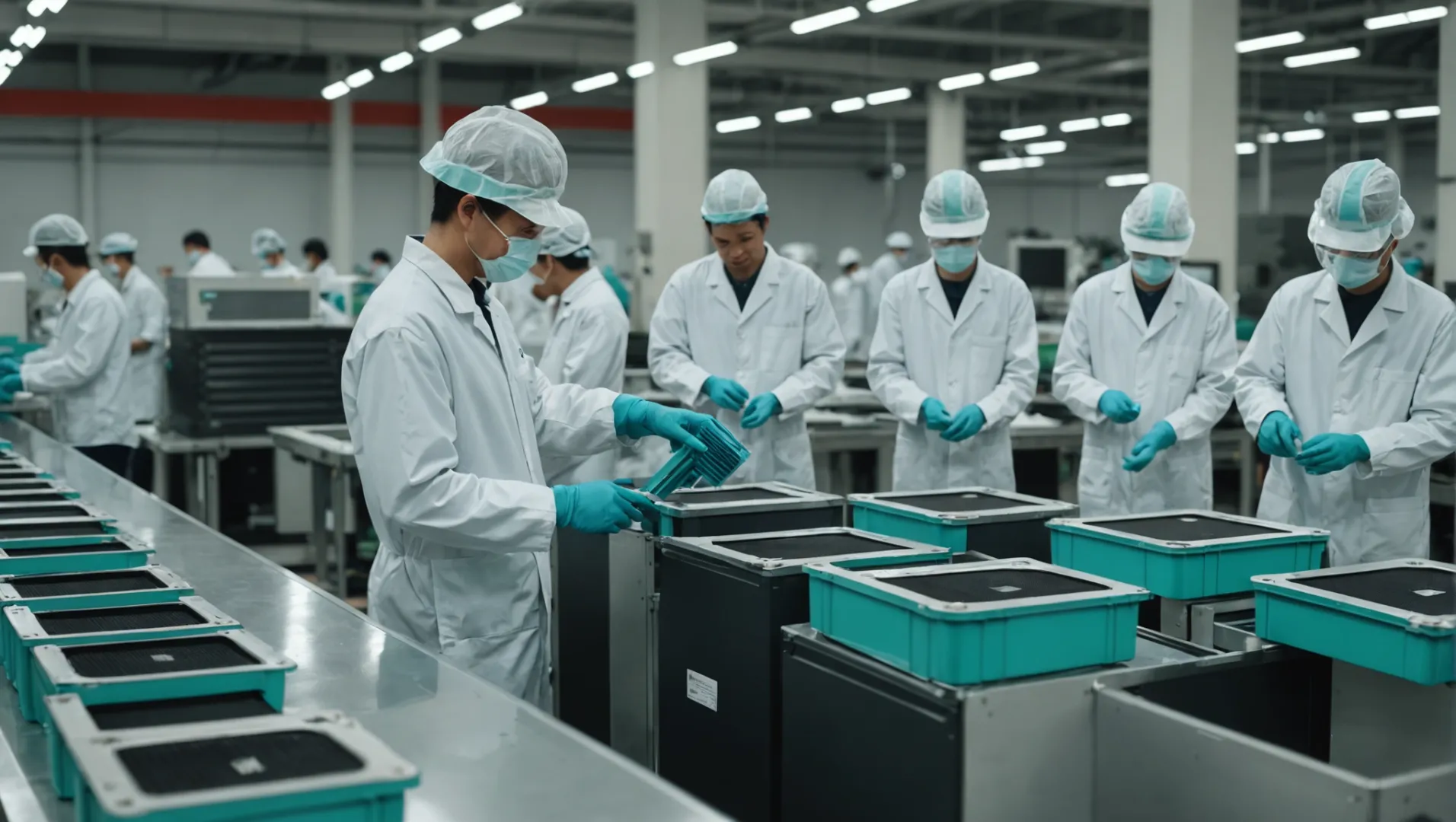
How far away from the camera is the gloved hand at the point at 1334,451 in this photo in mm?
2477

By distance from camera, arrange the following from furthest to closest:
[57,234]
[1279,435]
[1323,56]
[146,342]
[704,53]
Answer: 1. [1323,56]
2. [704,53]
3. [146,342]
4. [57,234]
5. [1279,435]

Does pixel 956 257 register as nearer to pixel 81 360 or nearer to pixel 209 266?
pixel 81 360

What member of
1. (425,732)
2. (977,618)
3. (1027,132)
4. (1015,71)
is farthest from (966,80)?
(425,732)

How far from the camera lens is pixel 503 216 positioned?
1819 millimetres

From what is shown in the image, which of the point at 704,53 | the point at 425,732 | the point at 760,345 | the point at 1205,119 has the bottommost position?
the point at 425,732

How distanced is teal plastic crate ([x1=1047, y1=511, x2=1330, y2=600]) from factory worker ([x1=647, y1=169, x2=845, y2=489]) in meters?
1.27

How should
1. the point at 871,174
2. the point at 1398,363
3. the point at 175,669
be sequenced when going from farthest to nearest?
the point at 871,174 < the point at 1398,363 < the point at 175,669

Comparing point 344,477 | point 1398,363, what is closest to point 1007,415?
point 1398,363

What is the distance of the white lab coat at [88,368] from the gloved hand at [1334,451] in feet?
12.0

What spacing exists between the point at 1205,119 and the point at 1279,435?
163 inches

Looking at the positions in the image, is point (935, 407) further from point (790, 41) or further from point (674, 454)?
point (790, 41)

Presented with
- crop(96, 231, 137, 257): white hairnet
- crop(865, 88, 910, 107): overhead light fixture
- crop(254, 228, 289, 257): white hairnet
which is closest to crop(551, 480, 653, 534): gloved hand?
crop(96, 231, 137, 257): white hairnet

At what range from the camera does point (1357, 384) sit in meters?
2.66

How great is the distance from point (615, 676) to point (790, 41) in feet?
33.3
